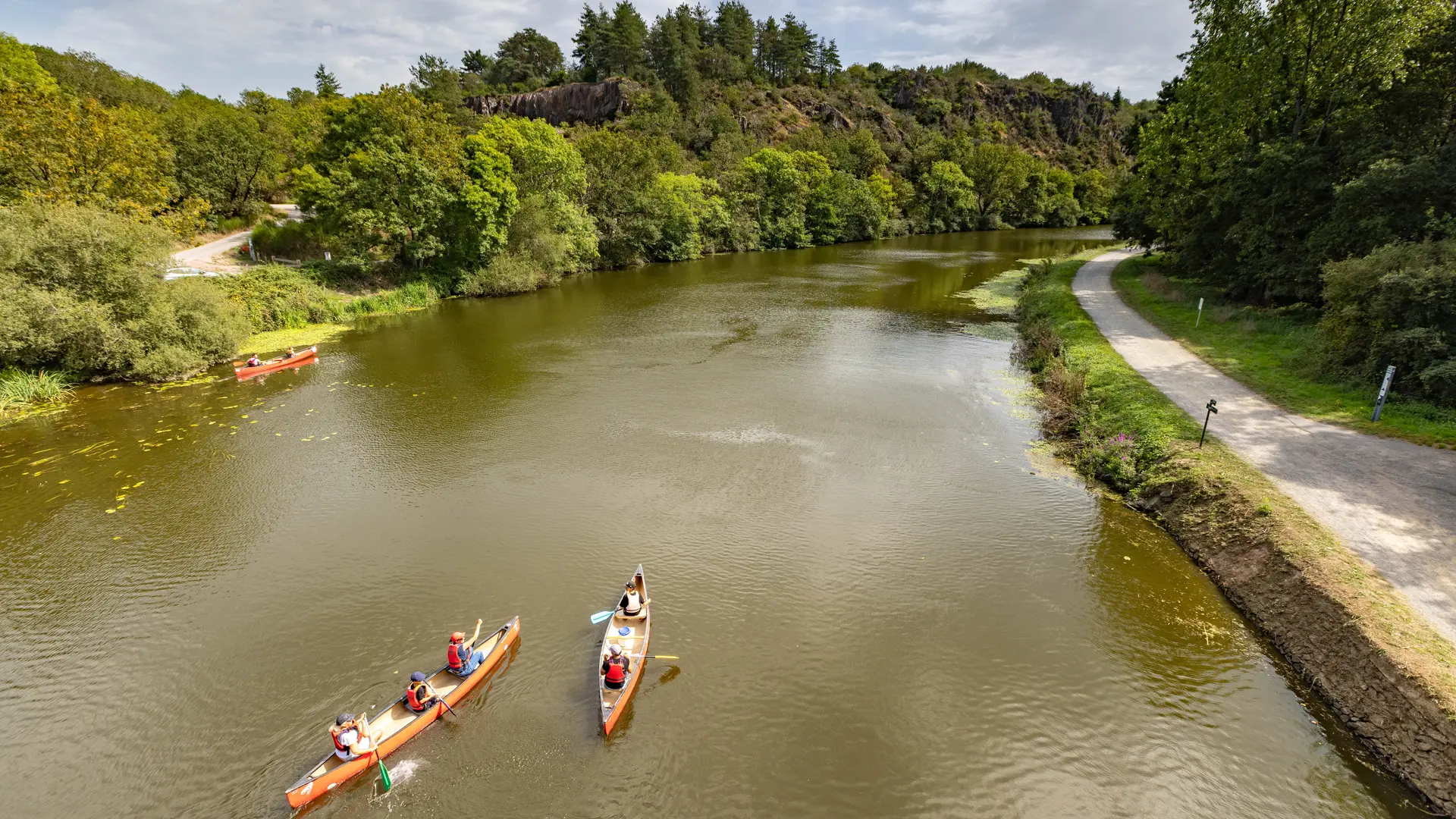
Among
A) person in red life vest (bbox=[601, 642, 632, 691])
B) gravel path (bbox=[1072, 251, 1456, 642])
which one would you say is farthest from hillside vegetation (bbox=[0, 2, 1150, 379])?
gravel path (bbox=[1072, 251, 1456, 642])

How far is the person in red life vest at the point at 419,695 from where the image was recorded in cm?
1066

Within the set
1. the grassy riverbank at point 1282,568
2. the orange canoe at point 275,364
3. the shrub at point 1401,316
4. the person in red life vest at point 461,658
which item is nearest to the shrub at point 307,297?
the orange canoe at point 275,364

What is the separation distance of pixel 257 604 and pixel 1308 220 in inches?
1679

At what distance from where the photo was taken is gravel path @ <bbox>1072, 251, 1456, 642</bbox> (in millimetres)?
12188

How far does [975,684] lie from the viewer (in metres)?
11.7

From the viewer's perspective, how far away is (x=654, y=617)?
13.4 meters

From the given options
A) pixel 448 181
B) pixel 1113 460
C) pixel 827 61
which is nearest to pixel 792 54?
pixel 827 61

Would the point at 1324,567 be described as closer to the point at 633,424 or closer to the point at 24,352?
the point at 633,424

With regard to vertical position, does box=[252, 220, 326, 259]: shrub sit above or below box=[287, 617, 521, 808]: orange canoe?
above

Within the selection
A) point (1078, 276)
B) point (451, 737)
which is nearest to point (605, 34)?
point (1078, 276)

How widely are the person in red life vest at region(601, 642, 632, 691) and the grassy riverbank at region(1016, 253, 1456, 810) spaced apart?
12.2 metres

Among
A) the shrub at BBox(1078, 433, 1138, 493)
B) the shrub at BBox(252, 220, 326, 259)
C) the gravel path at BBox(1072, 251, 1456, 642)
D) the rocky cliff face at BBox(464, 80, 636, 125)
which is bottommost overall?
the shrub at BBox(1078, 433, 1138, 493)

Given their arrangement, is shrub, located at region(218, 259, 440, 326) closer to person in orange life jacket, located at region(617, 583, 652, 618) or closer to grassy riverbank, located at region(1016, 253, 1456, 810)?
person in orange life jacket, located at region(617, 583, 652, 618)

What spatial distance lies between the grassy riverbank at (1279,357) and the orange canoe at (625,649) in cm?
2063
